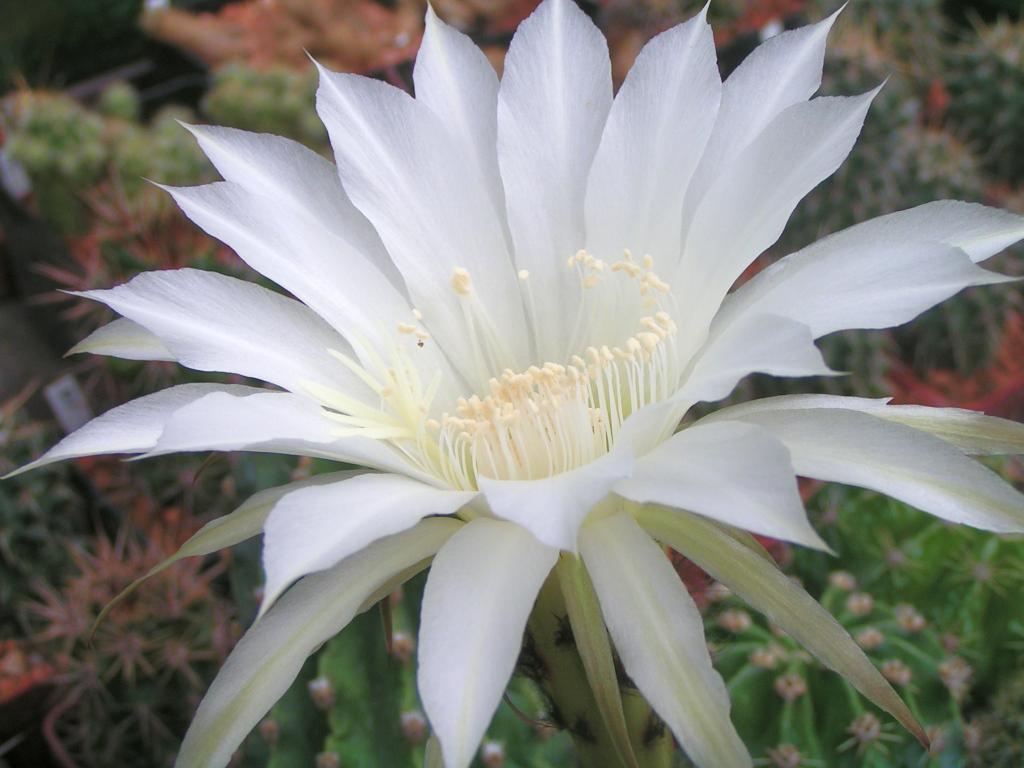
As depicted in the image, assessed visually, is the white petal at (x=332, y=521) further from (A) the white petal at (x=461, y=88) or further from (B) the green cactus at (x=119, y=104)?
(B) the green cactus at (x=119, y=104)

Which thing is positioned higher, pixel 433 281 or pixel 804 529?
pixel 433 281

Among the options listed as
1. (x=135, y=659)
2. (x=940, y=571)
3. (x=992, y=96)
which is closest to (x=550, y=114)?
(x=940, y=571)

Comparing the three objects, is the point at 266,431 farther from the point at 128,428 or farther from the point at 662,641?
the point at 662,641

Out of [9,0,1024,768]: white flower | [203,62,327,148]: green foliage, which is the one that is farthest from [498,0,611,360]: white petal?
[203,62,327,148]: green foliage

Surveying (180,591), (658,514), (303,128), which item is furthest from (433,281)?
(303,128)

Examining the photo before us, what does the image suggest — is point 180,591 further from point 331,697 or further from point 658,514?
point 658,514
